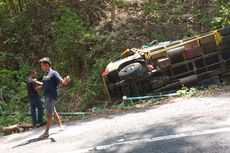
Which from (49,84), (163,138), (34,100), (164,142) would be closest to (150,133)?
(163,138)

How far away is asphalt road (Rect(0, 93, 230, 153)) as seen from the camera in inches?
259

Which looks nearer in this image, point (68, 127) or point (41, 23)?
point (68, 127)

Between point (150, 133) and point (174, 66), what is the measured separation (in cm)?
492

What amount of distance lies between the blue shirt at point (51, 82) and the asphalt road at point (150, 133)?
0.96m

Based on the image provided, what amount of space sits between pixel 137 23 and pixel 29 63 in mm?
5072

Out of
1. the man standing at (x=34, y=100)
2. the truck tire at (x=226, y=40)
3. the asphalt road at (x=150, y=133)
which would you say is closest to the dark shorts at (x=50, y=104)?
the asphalt road at (x=150, y=133)

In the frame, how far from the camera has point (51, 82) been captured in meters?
8.87

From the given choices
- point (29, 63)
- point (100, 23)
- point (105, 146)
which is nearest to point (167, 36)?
point (100, 23)

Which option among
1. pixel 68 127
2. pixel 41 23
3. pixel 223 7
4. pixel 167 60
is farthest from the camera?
pixel 41 23

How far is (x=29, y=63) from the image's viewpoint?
17656 mm

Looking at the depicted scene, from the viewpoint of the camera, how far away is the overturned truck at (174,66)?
1194 centimetres

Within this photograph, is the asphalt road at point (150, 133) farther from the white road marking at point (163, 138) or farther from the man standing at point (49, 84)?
the man standing at point (49, 84)

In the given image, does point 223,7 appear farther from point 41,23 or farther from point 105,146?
point 105,146

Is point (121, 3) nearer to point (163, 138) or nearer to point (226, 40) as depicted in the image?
point (226, 40)
